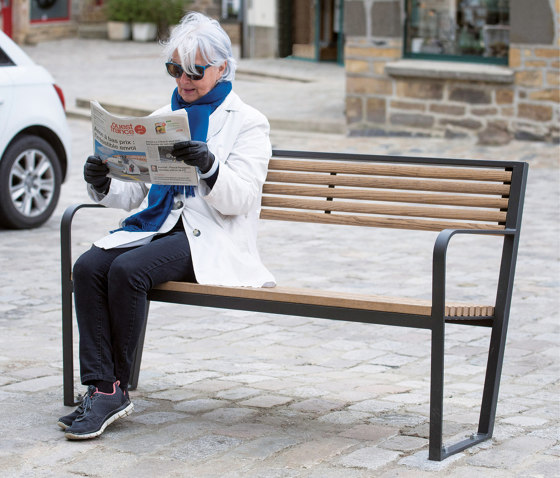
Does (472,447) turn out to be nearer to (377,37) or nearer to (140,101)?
(377,37)

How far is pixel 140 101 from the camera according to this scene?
17578mm

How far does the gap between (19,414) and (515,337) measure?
104 inches

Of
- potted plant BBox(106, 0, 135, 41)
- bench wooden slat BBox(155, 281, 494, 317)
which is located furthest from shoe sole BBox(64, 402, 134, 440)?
potted plant BBox(106, 0, 135, 41)

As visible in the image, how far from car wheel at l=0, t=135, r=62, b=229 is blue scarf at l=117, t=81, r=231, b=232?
4.15 meters

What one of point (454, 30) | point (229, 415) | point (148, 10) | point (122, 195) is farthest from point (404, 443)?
point (148, 10)

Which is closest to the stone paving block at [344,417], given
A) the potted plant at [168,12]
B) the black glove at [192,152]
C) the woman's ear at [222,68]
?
the black glove at [192,152]

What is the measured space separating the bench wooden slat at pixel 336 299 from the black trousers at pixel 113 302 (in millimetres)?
124

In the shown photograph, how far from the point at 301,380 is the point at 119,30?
2865 centimetres

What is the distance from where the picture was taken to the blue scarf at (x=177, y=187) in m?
4.43

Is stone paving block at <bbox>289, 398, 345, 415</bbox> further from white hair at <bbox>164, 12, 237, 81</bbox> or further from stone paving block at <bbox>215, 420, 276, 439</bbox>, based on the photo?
white hair at <bbox>164, 12, 237, 81</bbox>

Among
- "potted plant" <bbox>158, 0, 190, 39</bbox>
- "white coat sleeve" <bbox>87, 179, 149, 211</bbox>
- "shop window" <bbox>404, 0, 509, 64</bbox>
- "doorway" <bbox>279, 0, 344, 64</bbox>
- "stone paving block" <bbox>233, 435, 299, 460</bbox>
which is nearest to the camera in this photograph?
→ "stone paving block" <bbox>233, 435, 299, 460</bbox>

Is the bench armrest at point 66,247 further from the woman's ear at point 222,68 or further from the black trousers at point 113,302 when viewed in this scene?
the woman's ear at point 222,68

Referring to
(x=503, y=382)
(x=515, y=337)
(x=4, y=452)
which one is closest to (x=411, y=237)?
(x=515, y=337)

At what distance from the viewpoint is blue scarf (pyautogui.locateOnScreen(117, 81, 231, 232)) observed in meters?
4.43
